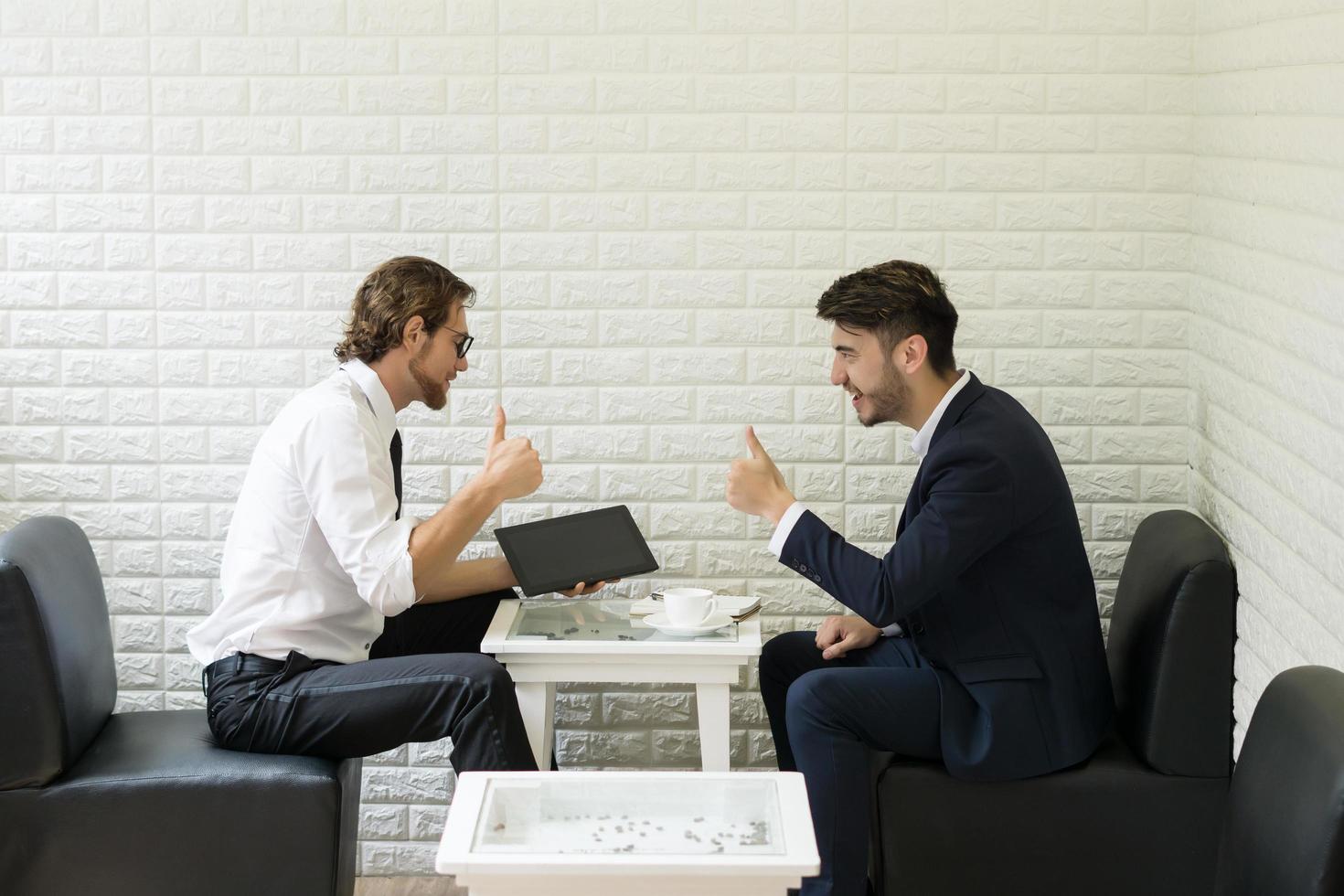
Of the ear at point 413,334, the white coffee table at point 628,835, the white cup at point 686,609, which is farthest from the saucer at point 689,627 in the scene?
the ear at point 413,334

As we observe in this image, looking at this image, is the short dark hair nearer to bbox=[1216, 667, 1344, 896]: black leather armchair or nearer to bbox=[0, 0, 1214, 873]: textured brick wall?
bbox=[0, 0, 1214, 873]: textured brick wall

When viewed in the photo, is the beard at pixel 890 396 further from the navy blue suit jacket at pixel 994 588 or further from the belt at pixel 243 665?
the belt at pixel 243 665

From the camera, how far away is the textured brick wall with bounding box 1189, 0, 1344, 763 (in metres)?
2.45

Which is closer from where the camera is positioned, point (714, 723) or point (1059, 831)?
point (1059, 831)

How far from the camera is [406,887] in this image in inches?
134

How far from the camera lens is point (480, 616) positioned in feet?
10.1

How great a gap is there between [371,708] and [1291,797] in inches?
62.9

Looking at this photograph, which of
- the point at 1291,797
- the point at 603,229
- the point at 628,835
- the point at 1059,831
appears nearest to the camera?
the point at 1291,797

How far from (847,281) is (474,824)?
4.26 ft

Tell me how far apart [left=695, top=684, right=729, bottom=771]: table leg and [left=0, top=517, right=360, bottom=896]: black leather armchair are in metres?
0.71

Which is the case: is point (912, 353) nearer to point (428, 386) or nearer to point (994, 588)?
point (994, 588)

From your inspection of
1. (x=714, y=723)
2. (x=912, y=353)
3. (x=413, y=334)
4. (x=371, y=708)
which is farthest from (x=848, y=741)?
(x=413, y=334)

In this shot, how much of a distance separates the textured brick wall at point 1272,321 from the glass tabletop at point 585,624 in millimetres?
1038

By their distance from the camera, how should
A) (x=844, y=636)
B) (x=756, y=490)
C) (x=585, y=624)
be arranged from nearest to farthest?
(x=756, y=490), (x=585, y=624), (x=844, y=636)
